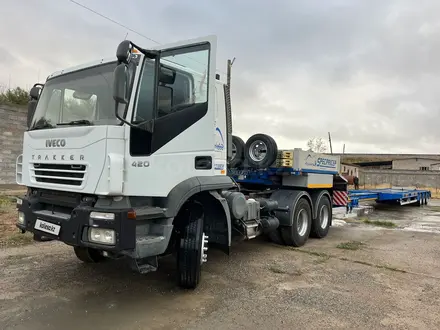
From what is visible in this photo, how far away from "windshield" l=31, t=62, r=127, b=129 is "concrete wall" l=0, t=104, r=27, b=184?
10.5 m

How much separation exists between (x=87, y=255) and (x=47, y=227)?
1682mm

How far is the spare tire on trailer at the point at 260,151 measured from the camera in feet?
23.4

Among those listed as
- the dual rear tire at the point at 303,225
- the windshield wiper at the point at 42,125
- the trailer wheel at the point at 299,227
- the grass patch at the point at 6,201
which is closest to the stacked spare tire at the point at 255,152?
the dual rear tire at the point at 303,225

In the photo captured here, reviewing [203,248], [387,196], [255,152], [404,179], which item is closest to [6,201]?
[255,152]

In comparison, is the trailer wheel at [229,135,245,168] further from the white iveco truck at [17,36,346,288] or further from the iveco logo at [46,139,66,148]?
the iveco logo at [46,139,66,148]

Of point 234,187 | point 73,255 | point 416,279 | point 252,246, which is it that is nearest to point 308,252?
point 252,246

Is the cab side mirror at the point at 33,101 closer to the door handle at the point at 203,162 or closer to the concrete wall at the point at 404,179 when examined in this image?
the door handle at the point at 203,162

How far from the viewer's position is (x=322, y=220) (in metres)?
8.57

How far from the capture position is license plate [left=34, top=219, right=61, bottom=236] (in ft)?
13.0

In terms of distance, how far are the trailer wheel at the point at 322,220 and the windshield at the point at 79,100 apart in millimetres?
5567

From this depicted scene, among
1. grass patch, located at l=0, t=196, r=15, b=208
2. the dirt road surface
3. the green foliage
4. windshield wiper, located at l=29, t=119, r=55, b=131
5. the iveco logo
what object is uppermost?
the green foliage

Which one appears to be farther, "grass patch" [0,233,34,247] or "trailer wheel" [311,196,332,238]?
"trailer wheel" [311,196,332,238]

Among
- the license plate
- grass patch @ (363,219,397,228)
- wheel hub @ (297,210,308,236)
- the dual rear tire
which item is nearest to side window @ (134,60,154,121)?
the license plate

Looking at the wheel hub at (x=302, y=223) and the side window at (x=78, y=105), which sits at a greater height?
the side window at (x=78, y=105)
